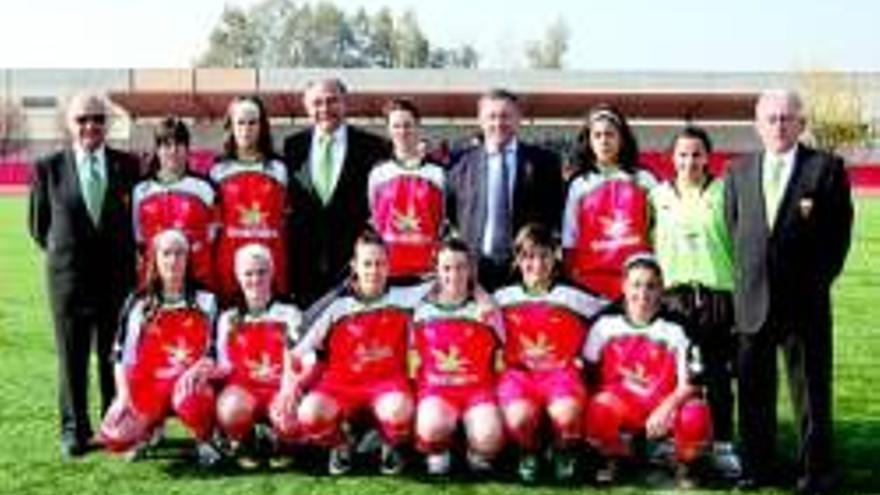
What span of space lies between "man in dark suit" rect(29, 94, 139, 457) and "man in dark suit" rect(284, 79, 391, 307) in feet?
2.76

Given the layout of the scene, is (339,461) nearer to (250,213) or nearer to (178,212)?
(250,213)

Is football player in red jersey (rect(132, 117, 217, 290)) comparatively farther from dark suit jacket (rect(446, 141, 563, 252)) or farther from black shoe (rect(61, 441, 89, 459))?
dark suit jacket (rect(446, 141, 563, 252))

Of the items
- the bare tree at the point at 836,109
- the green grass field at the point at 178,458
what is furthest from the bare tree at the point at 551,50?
the green grass field at the point at 178,458

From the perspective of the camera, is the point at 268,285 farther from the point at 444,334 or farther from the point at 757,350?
the point at 757,350

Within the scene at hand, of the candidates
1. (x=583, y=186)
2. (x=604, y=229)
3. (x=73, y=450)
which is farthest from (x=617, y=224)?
(x=73, y=450)

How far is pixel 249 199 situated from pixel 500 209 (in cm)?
131

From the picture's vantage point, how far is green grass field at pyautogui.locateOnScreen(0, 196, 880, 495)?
6.93 m

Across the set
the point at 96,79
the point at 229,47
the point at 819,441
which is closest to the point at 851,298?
the point at 819,441

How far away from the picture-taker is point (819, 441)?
6.84 m

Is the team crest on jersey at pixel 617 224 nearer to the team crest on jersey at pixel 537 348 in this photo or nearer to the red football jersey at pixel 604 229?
the red football jersey at pixel 604 229

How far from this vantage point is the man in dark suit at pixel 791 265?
6691 millimetres

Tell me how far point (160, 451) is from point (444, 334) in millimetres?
1644

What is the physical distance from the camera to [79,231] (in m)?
7.66

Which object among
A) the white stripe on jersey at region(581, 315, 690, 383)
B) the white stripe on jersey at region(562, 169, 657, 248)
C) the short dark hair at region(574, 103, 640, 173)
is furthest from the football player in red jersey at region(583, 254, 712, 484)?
the short dark hair at region(574, 103, 640, 173)
